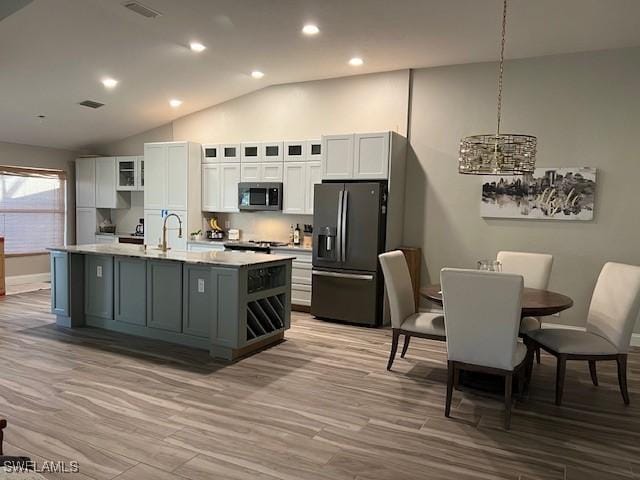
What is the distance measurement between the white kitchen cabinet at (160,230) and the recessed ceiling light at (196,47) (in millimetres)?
2536

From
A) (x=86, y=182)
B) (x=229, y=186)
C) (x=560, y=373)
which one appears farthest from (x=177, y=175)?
(x=560, y=373)

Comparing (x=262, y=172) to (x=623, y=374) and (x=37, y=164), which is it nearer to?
(x=37, y=164)

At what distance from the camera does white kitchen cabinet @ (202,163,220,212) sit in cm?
720

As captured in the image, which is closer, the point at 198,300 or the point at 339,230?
the point at 198,300

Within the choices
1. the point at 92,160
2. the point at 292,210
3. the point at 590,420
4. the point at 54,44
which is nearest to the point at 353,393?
the point at 590,420

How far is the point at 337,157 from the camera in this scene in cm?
597

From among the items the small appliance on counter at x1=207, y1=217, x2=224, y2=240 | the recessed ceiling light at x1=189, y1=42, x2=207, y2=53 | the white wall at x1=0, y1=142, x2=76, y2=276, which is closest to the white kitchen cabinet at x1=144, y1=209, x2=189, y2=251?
the small appliance on counter at x1=207, y1=217, x2=224, y2=240

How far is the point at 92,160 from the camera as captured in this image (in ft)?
27.6

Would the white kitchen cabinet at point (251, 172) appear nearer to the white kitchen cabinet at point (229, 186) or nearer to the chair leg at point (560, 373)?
the white kitchen cabinet at point (229, 186)

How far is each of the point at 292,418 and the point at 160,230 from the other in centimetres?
501

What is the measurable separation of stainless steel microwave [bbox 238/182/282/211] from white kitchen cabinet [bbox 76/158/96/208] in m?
3.22

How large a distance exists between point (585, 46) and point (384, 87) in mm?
2289

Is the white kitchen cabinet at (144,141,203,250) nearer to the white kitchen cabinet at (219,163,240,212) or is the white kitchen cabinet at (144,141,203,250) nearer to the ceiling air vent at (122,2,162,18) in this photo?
the white kitchen cabinet at (219,163,240,212)

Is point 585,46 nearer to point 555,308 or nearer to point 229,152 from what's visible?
point 555,308
